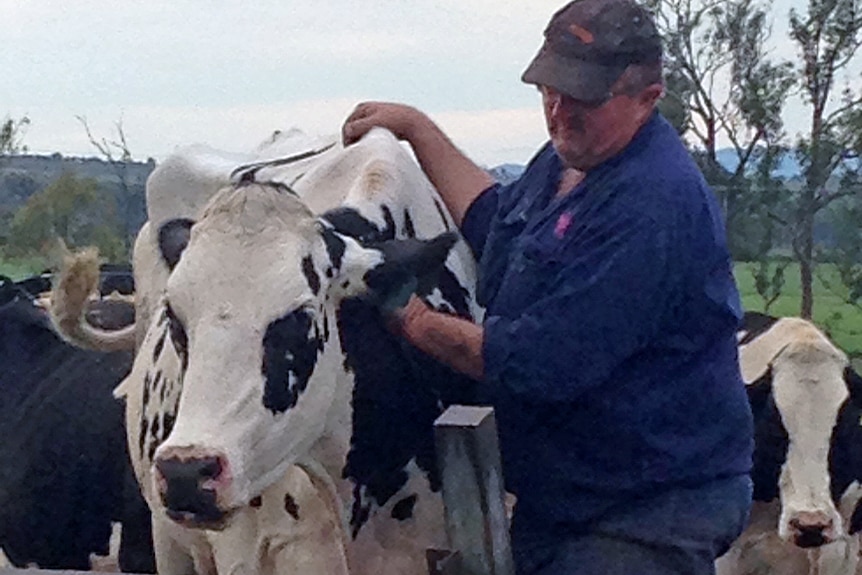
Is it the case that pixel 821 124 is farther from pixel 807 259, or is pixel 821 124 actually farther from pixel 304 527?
pixel 304 527

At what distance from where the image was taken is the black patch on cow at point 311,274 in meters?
3.34

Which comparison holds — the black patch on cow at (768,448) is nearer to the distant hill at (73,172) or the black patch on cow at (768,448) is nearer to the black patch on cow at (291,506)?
the black patch on cow at (291,506)

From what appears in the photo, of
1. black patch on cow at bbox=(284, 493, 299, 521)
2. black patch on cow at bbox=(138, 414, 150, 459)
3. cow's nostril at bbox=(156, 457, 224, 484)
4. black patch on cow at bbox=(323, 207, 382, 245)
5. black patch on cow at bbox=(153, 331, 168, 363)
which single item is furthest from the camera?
black patch on cow at bbox=(138, 414, 150, 459)

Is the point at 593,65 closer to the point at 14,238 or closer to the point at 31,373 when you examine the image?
the point at 31,373

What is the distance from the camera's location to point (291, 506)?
3.84m

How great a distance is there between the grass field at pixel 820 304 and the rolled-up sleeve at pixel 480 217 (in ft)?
35.9

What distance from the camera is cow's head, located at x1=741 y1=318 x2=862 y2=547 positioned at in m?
A: 6.76

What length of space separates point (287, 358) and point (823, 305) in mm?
13288

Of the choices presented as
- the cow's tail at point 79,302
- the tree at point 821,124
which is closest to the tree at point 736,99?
the tree at point 821,124

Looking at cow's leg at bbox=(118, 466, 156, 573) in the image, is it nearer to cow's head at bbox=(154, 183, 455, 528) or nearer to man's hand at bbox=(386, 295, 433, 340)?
cow's head at bbox=(154, 183, 455, 528)

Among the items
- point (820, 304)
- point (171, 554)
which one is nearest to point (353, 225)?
point (171, 554)

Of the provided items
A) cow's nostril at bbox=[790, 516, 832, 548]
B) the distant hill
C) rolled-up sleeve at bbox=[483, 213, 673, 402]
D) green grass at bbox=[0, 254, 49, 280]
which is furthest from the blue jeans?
green grass at bbox=[0, 254, 49, 280]

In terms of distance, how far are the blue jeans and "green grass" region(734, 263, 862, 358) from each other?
38.3 feet

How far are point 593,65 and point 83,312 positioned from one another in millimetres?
2391
